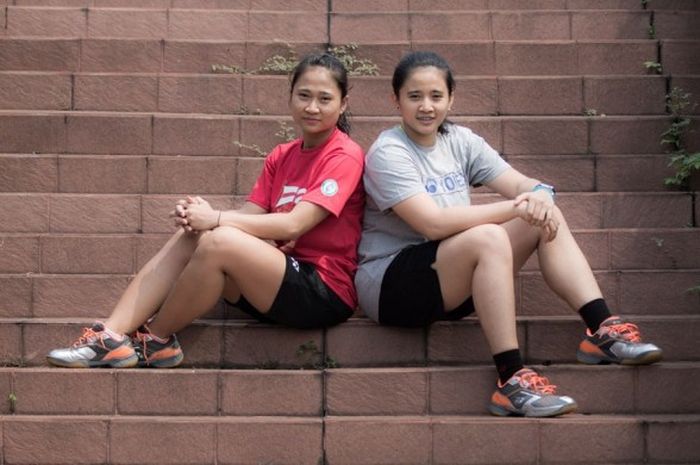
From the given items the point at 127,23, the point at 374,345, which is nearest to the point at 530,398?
the point at 374,345

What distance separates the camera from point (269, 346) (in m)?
5.22

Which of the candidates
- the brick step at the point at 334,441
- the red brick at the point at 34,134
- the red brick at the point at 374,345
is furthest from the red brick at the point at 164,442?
the red brick at the point at 34,134

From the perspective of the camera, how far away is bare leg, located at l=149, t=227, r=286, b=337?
4883 mm

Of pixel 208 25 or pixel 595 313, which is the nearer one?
pixel 595 313

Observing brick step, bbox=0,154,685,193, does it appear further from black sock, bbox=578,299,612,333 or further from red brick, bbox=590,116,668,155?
Result: black sock, bbox=578,299,612,333

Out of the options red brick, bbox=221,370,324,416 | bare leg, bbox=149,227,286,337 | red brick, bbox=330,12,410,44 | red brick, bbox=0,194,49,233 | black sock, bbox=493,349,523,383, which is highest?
red brick, bbox=330,12,410,44

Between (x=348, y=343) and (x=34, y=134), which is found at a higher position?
(x=34, y=134)

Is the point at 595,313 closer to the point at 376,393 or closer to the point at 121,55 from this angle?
the point at 376,393

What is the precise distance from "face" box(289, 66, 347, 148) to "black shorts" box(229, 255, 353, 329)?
611mm

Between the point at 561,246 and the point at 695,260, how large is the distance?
106 centimetres

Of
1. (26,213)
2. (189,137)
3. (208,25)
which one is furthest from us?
(208,25)

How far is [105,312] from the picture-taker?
5.61 m

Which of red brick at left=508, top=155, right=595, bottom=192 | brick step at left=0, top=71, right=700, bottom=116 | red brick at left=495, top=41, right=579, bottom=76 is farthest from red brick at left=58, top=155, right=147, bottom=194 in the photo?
red brick at left=495, top=41, right=579, bottom=76

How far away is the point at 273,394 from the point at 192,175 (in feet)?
5.65
